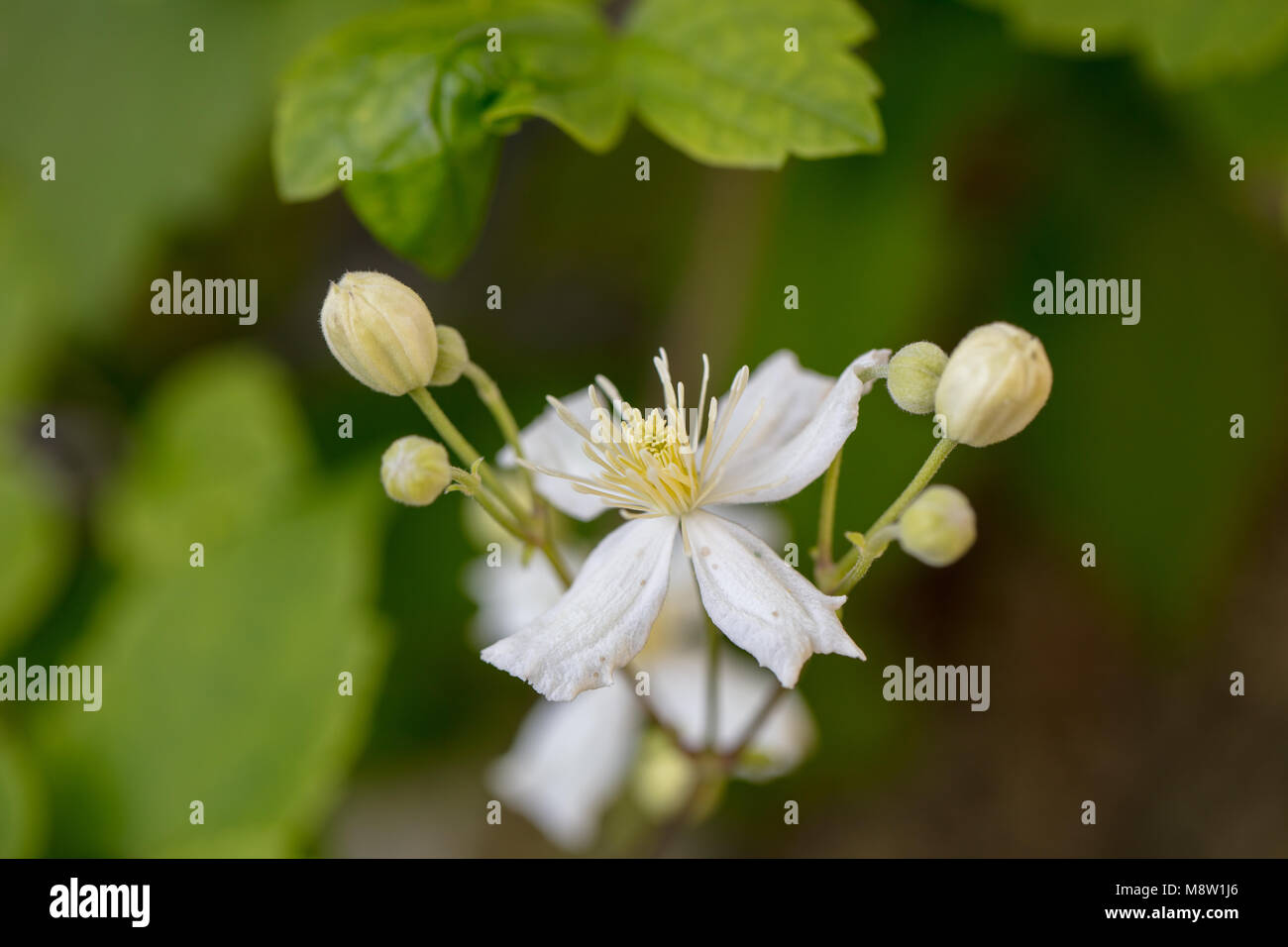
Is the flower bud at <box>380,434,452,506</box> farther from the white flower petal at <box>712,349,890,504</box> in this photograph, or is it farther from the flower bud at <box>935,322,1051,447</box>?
the flower bud at <box>935,322,1051,447</box>

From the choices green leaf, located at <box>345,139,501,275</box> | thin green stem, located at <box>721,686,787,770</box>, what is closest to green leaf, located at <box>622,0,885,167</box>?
green leaf, located at <box>345,139,501,275</box>

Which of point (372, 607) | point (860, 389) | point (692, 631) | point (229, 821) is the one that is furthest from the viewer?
point (372, 607)

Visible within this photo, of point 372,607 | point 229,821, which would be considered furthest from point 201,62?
point 229,821

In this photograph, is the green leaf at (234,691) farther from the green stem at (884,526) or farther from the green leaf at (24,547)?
the green stem at (884,526)

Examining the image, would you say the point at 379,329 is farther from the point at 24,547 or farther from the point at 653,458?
the point at 24,547

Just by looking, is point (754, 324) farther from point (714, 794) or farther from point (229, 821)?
point (229, 821)

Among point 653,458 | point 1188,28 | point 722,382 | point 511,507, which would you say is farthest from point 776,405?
point 722,382
